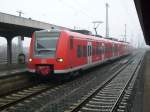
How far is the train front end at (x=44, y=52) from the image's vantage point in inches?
596

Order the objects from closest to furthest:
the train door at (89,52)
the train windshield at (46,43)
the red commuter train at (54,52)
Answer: the red commuter train at (54,52) < the train windshield at (46,43) < the train door at (89,52)

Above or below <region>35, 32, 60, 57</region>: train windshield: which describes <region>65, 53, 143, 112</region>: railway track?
below

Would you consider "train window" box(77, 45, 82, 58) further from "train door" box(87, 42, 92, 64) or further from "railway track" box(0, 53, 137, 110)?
"railway track" box(0, 53, 137, 110)

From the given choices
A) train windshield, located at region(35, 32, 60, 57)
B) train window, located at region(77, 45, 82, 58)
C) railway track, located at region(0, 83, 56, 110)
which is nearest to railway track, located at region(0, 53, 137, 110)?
railway track, located at region(0, 83, 56, 110)

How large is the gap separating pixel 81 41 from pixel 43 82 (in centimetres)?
343

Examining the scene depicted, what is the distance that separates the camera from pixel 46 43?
51.5 ft

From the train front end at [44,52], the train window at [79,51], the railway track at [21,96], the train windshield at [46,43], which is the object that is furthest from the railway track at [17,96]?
the train window at [79,51]

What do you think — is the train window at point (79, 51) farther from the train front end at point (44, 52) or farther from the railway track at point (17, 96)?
the railway track at point (17, 96)

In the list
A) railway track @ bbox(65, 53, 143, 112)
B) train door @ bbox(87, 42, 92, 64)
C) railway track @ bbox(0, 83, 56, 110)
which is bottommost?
railway track @ bbox(65, 53, 143, 112)

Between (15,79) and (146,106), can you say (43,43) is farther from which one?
(146,106)

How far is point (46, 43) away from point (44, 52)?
482 mm

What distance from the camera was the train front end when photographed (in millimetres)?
15150

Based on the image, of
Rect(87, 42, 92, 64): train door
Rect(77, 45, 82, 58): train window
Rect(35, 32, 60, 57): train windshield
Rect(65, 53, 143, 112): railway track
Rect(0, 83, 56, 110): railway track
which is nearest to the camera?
Rect(65, 53, 143, 112): railway track

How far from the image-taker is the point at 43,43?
1580 centimetres
